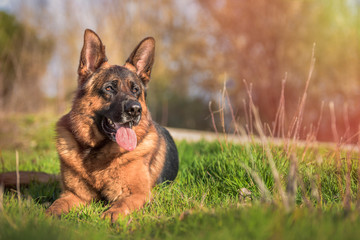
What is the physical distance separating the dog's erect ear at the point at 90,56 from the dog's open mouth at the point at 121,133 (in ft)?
2.34

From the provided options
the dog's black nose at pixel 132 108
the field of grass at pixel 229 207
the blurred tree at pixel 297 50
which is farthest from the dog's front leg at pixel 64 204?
the blurred tree at pixel 297 50

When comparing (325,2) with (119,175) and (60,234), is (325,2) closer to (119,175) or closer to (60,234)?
(119,175)

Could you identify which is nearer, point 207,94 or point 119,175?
point 119,175

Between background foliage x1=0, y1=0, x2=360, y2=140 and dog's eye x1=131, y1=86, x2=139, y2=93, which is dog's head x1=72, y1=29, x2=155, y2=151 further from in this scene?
background foliage x1=0, y1=0, x2=360, y2=140

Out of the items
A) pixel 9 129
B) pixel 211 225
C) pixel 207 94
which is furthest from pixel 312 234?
pixel 207 94

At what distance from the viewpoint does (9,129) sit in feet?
27.3

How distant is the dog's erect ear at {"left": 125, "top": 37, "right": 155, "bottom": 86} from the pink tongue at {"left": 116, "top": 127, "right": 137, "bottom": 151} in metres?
0.93

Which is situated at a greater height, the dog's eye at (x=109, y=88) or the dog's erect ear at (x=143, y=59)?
the dog's erect ear at (x=143, y=59)

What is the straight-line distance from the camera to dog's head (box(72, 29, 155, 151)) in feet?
11.2

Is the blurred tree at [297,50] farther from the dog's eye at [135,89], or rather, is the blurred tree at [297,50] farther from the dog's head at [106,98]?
the dog's head at [106,98]

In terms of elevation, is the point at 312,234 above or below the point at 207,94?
above

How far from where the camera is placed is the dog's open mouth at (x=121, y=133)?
3.42 m

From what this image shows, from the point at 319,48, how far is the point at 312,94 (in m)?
1.54

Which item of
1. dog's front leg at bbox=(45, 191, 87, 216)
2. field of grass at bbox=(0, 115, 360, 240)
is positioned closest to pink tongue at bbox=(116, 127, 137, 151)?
field of grass at bbox=(0, 115, 360, 240)
